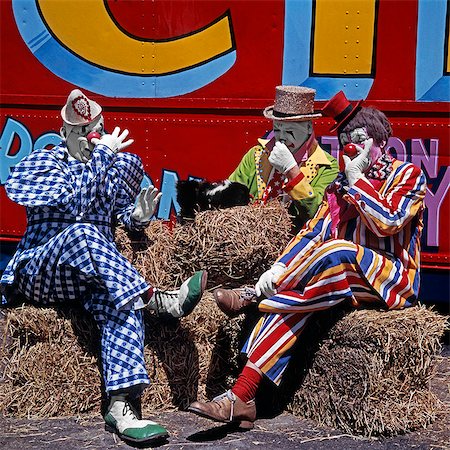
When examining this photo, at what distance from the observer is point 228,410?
4.07 m

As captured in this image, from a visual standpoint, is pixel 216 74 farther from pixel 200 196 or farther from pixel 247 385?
pixel 247 385

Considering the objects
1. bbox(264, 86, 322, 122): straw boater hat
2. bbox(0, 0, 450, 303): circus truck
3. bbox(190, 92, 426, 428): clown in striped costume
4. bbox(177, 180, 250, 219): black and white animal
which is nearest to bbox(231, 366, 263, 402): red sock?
bbox(190, 92, 426, 428): clown in striped costume

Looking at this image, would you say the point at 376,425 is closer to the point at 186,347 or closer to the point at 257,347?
the point at 257,347

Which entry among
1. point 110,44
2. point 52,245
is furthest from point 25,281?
point 110,44

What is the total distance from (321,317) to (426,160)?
163cm

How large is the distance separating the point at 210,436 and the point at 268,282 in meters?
0.79

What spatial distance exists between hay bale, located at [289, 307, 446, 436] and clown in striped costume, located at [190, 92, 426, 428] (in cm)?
15

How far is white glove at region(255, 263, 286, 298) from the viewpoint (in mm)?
4324

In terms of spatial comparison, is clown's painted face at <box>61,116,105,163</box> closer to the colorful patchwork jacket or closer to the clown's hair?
the colorful patchwork jacket

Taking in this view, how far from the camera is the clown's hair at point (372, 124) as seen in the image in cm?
443

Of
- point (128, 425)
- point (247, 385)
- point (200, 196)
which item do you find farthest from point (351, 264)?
point (128, 425)

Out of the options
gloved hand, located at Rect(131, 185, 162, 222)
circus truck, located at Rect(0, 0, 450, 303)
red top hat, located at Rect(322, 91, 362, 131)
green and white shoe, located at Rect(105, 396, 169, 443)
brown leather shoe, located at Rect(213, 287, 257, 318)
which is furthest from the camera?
circus truck, located at Rect(0, 0, 450, 303)

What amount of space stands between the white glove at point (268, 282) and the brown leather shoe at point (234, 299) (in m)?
0.10

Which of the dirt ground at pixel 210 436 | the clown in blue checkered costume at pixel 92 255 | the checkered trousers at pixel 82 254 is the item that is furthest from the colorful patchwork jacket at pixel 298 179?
the dirt ground at pixel 210 436
